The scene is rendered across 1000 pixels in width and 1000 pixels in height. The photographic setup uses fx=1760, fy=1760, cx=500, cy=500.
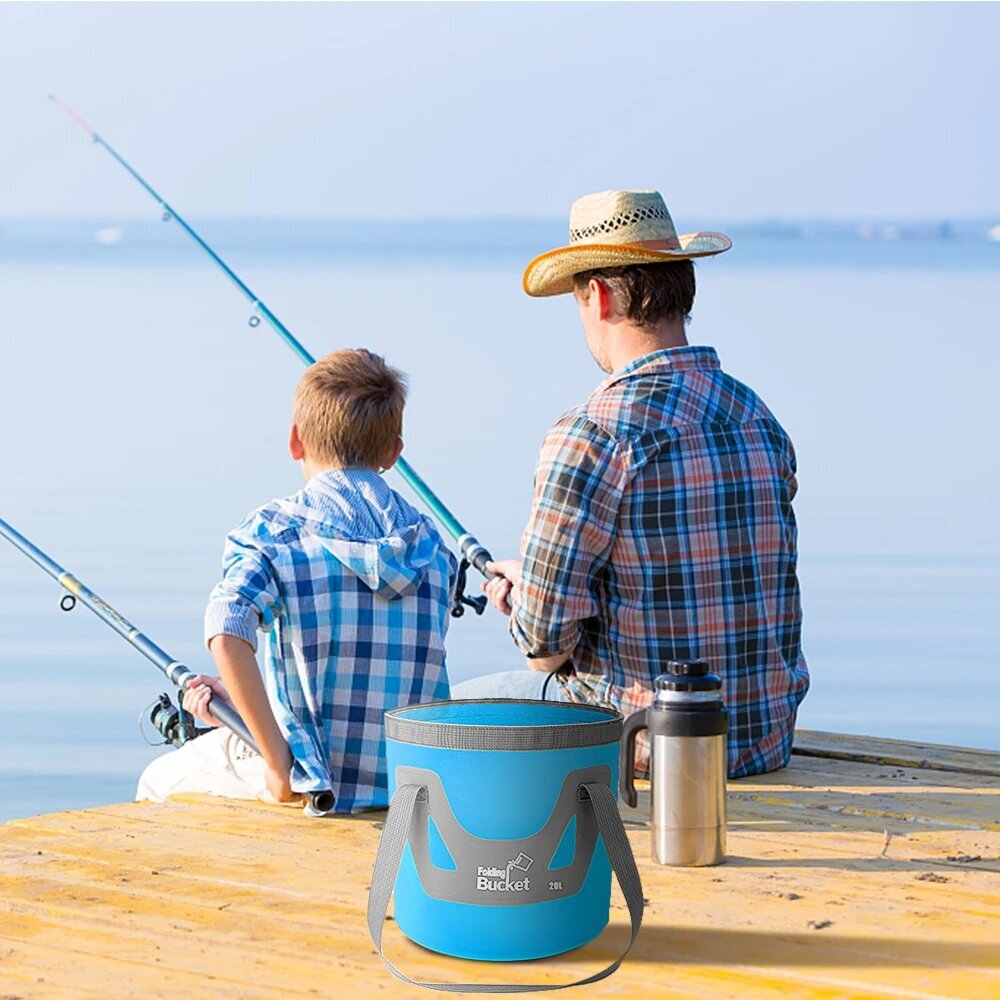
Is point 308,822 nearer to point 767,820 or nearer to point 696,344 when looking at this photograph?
point 767,820

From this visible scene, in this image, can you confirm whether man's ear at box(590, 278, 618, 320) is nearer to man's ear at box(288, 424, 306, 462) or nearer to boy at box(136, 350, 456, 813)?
boy at box(136, 350, 456, 813)

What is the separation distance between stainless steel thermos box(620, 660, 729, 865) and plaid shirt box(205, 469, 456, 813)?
1.67 feet

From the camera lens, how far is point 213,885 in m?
2.51

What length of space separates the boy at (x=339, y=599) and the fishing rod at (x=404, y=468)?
309mm

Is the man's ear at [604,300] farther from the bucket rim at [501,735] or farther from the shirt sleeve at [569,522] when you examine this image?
the bucket rim at [501,735]

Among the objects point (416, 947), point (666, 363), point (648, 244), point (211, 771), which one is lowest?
point (416, 947)

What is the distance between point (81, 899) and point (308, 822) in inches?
20.9

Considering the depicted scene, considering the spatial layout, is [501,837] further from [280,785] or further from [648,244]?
[648,244]

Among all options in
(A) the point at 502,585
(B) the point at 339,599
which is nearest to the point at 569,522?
(A) the point at 502,585

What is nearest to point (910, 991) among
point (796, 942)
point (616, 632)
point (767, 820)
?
point (796, 942)

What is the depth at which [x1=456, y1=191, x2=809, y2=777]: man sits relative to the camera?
3.02 meters

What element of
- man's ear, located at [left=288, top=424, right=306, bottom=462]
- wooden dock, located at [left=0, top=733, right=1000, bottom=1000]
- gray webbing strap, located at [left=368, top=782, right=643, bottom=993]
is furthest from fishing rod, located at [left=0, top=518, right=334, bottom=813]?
gray webbing strap, located at [left=368, top=782, right=643, bottom=993]

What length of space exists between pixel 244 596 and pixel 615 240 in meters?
0.95

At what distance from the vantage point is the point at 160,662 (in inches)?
132
